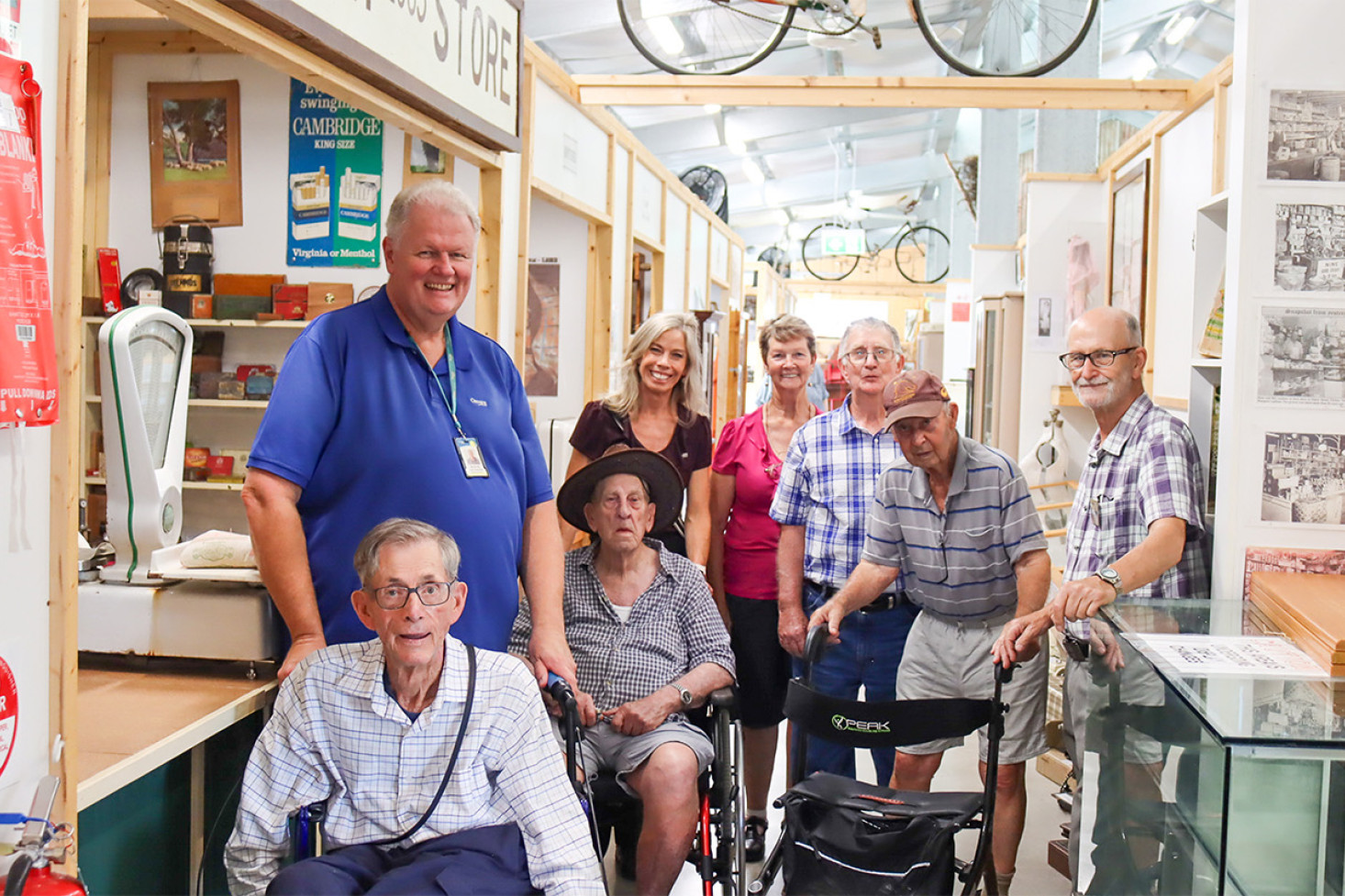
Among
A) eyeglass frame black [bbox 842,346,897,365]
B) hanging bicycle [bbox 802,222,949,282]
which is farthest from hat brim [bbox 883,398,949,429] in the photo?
hanging bicycle [bbox 802,222,949,282]

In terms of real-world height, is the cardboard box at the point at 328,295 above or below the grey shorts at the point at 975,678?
above

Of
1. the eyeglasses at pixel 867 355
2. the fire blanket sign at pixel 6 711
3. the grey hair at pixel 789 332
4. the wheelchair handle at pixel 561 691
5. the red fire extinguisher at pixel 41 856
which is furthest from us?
the grey hair at pixel 789 332

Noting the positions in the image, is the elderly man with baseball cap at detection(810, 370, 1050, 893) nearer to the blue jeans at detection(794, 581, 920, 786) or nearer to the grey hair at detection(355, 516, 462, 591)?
the blue jeans at detection(794, 581, 920, 786)

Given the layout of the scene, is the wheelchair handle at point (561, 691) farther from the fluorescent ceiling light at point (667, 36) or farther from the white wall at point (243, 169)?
the fluorescent ceiling light at point (667, 36)

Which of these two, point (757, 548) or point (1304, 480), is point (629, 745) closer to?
point (757, 548)

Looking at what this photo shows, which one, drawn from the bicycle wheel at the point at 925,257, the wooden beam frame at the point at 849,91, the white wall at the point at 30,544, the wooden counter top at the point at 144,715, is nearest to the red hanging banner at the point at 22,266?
the white wall at the point at 30,544

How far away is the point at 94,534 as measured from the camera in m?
5.13

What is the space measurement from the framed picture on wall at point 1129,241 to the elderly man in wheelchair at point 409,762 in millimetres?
4221

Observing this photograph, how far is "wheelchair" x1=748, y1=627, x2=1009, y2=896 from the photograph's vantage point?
2598 mm

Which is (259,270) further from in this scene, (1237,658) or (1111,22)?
(1111,22)

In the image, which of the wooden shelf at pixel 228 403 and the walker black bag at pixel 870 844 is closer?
the walker black bag at pixel 870 844

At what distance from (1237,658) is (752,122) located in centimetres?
1215

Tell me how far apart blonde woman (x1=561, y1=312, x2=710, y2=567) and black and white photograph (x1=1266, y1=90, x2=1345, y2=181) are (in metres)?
1.74

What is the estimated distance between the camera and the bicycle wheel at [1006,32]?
20.0 ft
